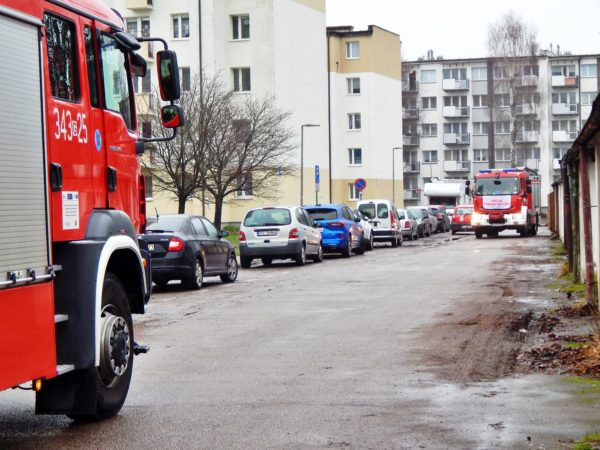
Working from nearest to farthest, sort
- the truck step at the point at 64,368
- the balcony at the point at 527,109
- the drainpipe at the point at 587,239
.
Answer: the truck step at the point at 64,368
the drainpipe at the point at 587,239
the balcony at the point at 527,109

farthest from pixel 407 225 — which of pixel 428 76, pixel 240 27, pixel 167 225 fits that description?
pixel 428 76

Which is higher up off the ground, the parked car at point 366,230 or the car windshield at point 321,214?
the car windshield at point 321,214

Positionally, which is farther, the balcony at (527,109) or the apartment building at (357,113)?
the balcony at (527,109)

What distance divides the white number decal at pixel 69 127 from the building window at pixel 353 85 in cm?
7691

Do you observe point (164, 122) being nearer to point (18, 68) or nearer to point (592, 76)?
point (18, 68)

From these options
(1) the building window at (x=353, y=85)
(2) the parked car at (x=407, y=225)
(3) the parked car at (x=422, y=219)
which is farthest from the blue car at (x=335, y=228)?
(1) the building window at (x=353, y=85)

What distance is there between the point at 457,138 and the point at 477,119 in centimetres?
309

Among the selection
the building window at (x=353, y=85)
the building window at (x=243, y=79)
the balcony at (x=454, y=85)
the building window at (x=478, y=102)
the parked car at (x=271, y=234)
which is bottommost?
the parked car at (x=271, y=234)

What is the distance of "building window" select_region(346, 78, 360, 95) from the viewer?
275 ft

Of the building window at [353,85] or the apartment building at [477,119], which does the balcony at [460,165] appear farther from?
the building window at [353,85]

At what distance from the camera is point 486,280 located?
22641 mm

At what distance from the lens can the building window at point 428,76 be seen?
11425 cm

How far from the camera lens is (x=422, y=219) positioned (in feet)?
190

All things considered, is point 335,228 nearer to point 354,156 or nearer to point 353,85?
point 354,156
